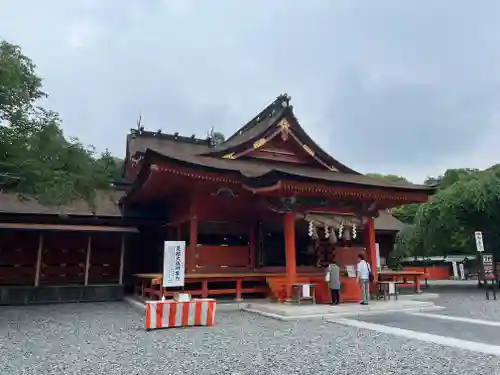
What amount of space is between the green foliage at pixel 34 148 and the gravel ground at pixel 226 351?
2841 mm

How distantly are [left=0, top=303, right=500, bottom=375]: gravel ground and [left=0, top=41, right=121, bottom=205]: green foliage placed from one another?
2.84m

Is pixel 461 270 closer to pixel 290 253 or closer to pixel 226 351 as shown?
pixel 290 253

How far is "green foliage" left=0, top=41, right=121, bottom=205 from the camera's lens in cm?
805

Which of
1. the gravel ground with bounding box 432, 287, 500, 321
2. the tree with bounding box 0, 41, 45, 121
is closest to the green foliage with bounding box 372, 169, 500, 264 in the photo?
the gravel ground with bounding box 432, 287, 500, 321

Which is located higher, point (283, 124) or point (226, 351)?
point (283, 124)

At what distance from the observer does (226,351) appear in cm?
561

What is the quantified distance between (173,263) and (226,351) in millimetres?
3668

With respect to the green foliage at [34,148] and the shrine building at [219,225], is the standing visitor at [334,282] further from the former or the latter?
the green foliage at [34,148]

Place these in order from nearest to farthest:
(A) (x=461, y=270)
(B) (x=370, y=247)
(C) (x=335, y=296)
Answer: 1. (C) (x=335, y=296)
2. (B) (x=370, y=247)
3. (A) (x=461, y=270)

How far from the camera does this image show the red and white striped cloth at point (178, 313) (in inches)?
295

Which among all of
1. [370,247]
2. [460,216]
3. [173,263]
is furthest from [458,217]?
[173,263]

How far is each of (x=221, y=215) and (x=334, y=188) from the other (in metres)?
3.54

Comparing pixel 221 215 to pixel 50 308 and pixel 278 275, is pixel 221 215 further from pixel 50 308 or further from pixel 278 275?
pixel 50 308

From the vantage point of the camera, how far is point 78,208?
1425 centimetres
